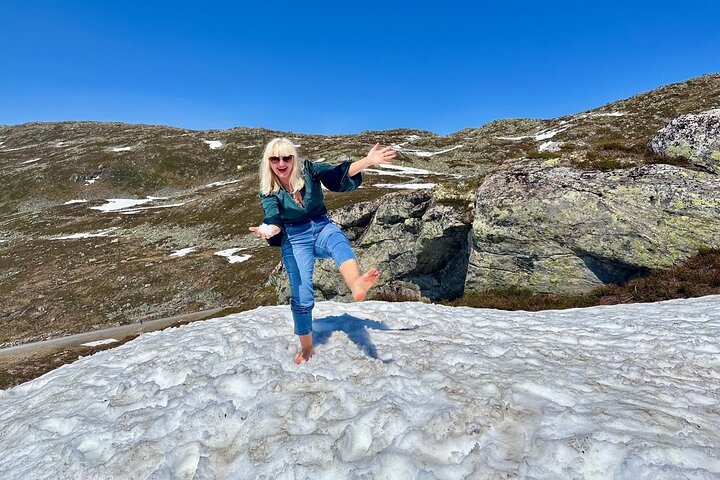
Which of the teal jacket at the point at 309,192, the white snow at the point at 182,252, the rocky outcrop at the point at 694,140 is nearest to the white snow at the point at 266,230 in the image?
the teal jacket at the point at 309,192

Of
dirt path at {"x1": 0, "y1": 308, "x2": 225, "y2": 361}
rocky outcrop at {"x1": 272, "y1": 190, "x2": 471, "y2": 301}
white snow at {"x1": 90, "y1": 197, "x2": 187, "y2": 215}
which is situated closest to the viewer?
rocky outcrop at {"x1": 272, "y1": 190, "x2": 471, "y2": 301}

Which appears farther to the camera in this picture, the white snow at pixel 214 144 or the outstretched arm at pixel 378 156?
the white snow at pixel 214 144

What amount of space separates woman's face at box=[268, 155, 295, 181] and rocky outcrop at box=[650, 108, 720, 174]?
660 inches

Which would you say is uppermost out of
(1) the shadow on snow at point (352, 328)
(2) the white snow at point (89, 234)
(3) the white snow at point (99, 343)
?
(1) the shadow on snow at point (352, 328)

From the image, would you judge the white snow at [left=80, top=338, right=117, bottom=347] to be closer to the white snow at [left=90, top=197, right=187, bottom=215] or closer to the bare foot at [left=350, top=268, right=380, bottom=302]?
the bare foot at [left=350, top=268, right=380, bottom=302]

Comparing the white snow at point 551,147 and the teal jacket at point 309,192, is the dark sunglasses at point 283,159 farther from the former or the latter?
the white snow at point 551,147

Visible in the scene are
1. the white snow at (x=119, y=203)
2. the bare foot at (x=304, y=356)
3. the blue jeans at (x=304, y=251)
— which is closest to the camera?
the blue jeans at (x=304, y=251)

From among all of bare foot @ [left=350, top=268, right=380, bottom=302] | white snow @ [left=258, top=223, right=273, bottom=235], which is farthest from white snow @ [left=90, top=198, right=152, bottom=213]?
bare foot @ [left=350, top=268, right=380, bottom=302]

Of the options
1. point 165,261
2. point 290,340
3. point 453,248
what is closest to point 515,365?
point 290,340

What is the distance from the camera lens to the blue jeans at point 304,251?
24.4ft

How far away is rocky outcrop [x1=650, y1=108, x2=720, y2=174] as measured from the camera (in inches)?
615

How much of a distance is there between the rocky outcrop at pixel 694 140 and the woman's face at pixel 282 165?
16775mm

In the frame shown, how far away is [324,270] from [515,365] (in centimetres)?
1632

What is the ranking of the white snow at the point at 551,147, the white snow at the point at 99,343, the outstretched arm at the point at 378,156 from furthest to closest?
the white snow at the point at 99,343 → the white snow at the point at 551,147 → the outstretched arm at the point at 378,156
